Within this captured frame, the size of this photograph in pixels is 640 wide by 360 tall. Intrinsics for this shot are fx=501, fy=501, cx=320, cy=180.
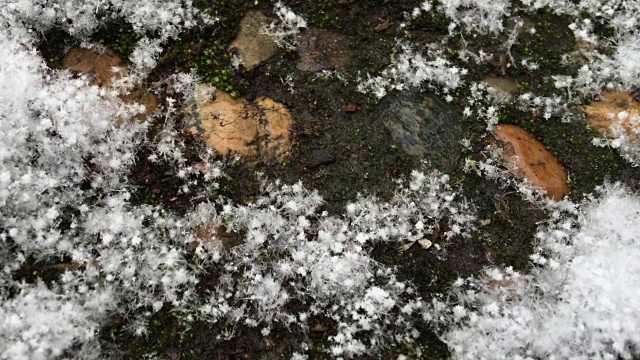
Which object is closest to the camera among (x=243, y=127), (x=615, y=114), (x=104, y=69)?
(x=243, y=127)

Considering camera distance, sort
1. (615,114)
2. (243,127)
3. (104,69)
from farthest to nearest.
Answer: (615,114)
(104,69)
(243,127)

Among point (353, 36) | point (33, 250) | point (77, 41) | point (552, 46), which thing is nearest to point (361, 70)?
point (353, 36)

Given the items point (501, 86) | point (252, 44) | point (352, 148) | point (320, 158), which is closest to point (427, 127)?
point (352, 148)

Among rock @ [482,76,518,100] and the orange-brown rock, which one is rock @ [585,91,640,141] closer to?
rock @ [482,76,518,100]

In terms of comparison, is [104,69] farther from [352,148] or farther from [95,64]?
[352,148]

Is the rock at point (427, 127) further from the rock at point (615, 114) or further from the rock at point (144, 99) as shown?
the rock at point (144, 99)

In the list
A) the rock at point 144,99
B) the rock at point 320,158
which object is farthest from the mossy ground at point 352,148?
the rock at point 144,99
